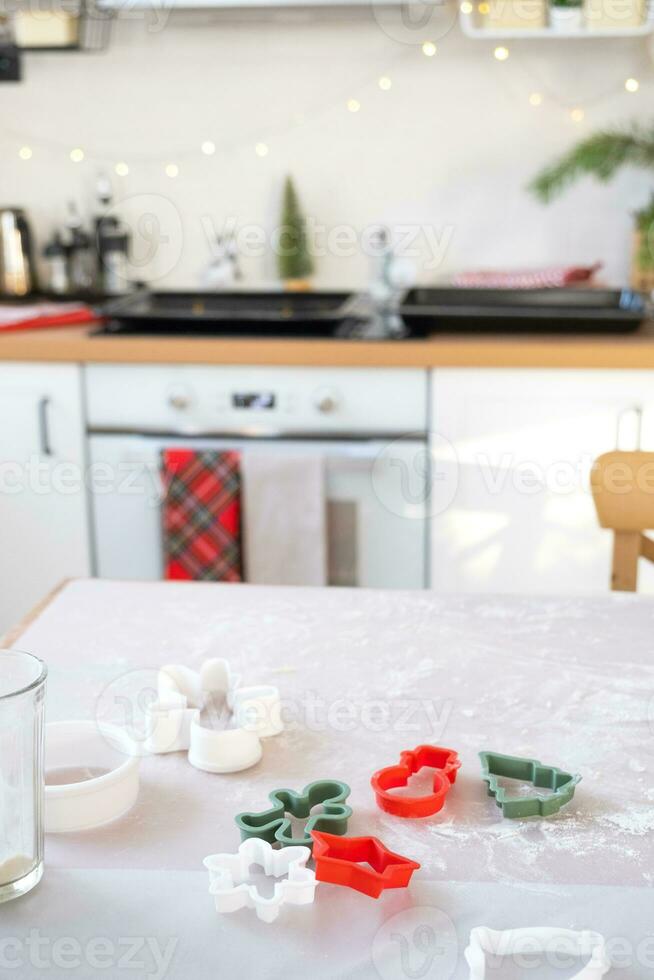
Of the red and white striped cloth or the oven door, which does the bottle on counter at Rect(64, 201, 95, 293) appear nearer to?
the oven door

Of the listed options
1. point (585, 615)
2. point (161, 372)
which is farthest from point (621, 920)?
point (161, 372)

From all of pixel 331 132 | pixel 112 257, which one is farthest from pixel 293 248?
pixel 112 257

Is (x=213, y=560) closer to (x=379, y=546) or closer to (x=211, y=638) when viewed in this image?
(x=379, y=546)

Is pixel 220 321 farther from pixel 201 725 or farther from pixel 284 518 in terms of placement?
pixel 201 725

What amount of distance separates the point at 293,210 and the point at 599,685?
2022 mm

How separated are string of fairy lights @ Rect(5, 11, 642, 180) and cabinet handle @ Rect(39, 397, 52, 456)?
29.5 inches

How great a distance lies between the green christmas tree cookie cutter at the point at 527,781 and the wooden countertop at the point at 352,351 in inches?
59.5

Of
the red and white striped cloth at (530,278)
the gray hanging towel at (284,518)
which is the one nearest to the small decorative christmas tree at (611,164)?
the red and white striped cloth at (530,278)

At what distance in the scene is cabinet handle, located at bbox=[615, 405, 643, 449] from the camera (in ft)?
7.99

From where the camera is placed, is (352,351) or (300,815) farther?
(352,351)

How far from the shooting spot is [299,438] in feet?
8.25

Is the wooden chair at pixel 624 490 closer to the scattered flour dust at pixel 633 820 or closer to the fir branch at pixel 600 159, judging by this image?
the scattered flour dust at pixel 633 820

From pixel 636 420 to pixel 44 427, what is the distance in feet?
3.95

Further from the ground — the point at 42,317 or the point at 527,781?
the point at 42,317
